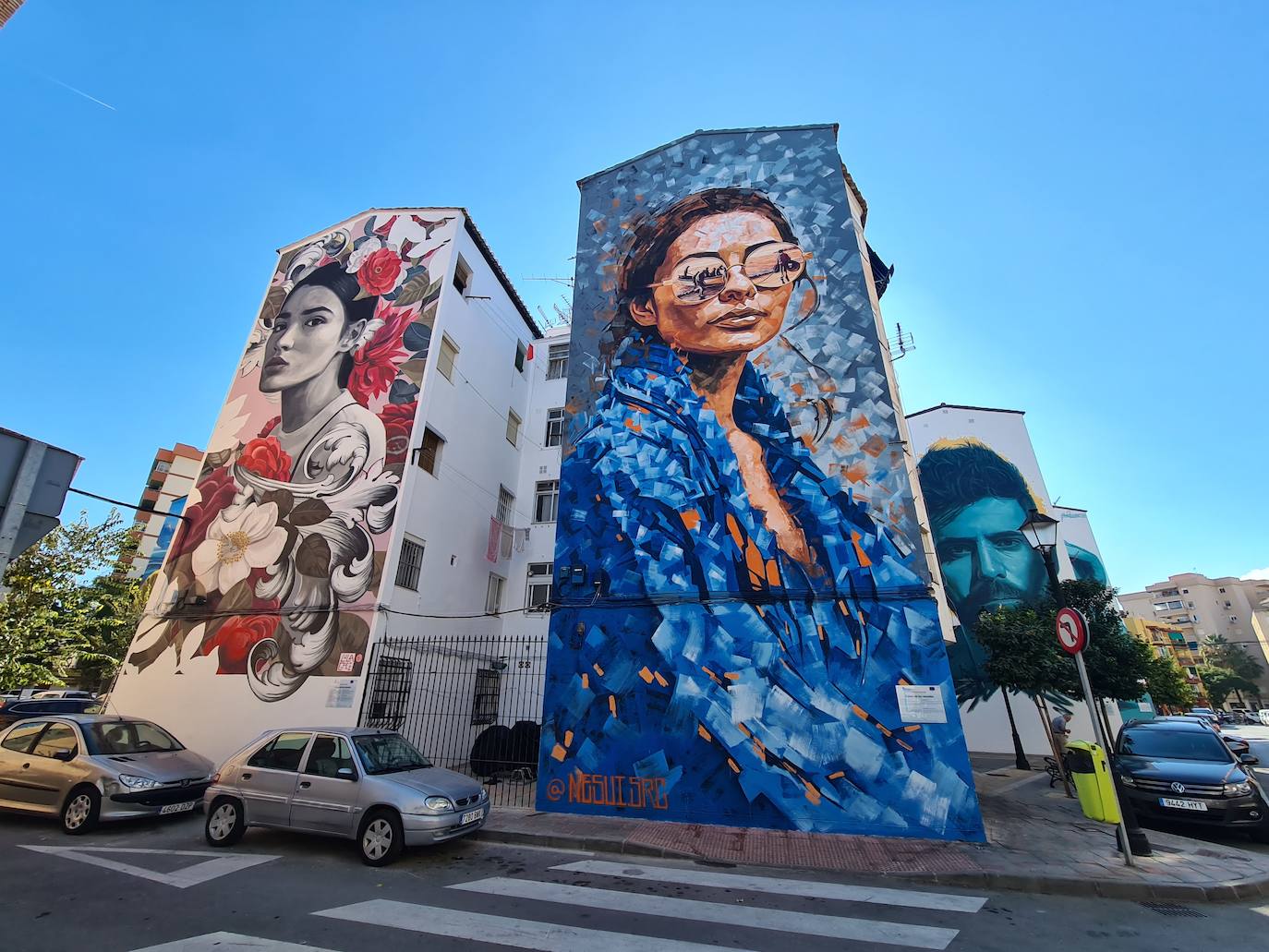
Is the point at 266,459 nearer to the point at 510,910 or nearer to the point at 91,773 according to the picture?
the point at 91,773

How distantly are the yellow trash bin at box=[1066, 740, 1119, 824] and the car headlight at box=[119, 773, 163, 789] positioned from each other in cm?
1367

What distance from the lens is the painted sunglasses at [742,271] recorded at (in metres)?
13.2

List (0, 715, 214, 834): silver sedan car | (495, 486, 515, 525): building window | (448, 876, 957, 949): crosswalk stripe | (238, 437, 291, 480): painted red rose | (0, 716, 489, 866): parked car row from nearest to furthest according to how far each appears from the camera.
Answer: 1. (448, 876, 957, 949): crosswalk stripe
2. (0, 716, 489, 866): parked car row
3. (0, 715, 214, 834): silver sedan car
4. (238, 437, 291, 480): painted red rose
5. (495, 486, 515, 525): building window

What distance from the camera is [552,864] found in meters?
7.25

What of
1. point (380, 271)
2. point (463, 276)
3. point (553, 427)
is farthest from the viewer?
point (553, 427)

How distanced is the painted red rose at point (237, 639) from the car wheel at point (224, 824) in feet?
21.9

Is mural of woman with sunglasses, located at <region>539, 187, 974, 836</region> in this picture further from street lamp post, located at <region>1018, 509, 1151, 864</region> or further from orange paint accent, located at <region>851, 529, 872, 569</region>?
street lamp post, located at <region>1018, 509, 1151, 864</region>

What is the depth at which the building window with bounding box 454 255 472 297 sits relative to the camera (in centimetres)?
1874

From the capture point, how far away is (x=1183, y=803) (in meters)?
9.09

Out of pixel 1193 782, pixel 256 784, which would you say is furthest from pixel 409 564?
pixel 1193 782

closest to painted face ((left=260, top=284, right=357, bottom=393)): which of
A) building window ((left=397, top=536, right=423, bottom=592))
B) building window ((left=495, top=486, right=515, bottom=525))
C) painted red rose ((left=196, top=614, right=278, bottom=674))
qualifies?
building window ((left=397, top=536, right=423, bottom=592))

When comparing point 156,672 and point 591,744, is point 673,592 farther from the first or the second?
point 156,672

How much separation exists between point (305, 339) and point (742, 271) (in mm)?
14047

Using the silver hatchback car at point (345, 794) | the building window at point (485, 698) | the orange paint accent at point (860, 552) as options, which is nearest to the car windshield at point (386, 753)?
the silver hatchback car at point (345, 794)
